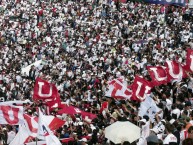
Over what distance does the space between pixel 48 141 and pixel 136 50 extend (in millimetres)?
17375

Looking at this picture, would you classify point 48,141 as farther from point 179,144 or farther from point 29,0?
point 29,0

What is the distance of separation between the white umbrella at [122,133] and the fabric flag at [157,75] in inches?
203

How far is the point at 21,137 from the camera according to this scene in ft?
35.9

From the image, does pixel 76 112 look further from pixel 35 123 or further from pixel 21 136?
pixel 21 136

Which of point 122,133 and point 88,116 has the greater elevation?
point 122,133

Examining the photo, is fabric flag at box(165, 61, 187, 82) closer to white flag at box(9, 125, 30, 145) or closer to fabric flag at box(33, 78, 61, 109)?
fabric flag at box(33, 78, 61, 109)

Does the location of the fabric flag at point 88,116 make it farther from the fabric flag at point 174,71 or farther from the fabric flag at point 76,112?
the fabric flag at point 174,71

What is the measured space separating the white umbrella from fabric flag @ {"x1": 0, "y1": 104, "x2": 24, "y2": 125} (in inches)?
103

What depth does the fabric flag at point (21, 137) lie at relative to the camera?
425 inches

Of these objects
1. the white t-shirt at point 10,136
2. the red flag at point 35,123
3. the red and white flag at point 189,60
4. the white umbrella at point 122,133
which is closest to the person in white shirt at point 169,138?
the white umbrella at point 122,133

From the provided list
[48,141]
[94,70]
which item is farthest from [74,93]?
[48,141]

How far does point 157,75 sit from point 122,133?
566 cm

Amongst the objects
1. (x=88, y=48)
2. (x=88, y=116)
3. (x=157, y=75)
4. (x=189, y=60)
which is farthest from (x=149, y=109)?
(x=88, y=48)

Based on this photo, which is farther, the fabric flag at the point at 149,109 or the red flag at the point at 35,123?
the fabric flag at the point at 149,109
